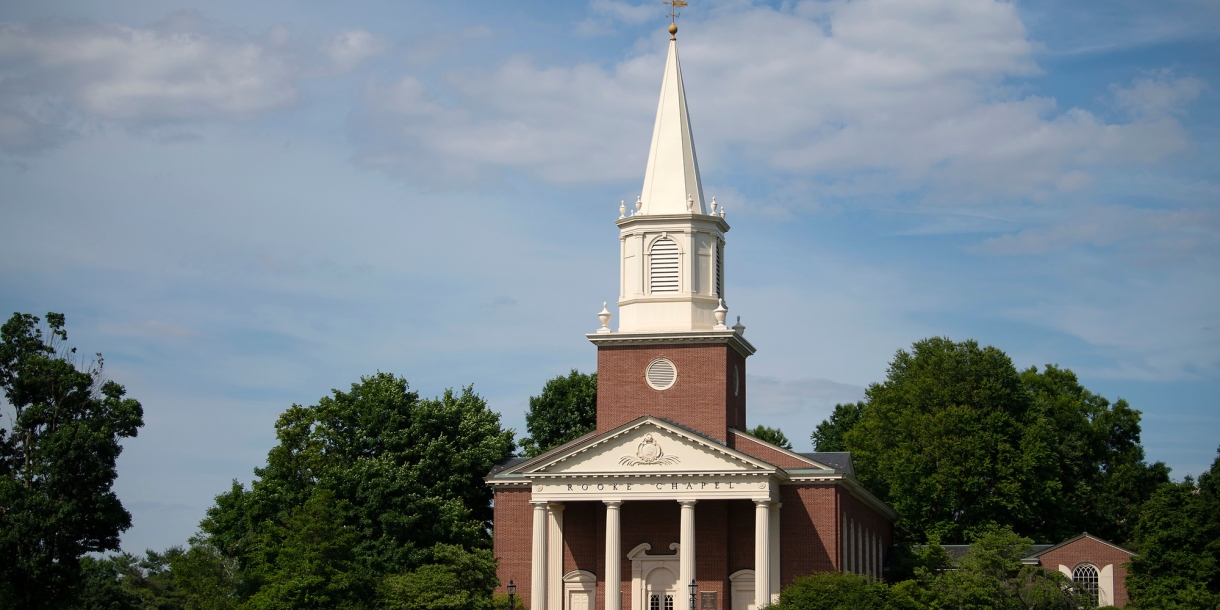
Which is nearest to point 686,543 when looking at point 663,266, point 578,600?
point 578,600

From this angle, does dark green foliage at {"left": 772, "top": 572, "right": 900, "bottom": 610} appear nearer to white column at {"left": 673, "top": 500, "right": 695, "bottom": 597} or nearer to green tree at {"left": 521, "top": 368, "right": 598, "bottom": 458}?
white column at {"left": 673, "top": 500, "right": 695, "bottom": 597}

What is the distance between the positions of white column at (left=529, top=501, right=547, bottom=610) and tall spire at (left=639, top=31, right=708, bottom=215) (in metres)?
13.0

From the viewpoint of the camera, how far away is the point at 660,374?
196 ft

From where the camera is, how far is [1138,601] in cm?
6250

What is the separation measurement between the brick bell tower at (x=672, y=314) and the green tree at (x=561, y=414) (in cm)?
2324

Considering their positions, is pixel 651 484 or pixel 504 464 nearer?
pixel 651 484

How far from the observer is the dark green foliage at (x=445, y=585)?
174 feet

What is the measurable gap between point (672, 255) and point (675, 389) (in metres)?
5.47

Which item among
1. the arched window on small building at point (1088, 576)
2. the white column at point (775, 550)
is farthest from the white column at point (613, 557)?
the arched window on small building at point (1088, 576)

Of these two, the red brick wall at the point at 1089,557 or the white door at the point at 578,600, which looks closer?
the white door at the point at 578,600

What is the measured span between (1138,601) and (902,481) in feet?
63.8

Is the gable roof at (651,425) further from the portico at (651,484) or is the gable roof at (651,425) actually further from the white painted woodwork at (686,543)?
the white painted woodwork at (686,543)

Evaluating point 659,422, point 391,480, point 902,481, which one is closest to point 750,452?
point 659,422

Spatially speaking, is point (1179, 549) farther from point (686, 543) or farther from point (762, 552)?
point (686, 543)
